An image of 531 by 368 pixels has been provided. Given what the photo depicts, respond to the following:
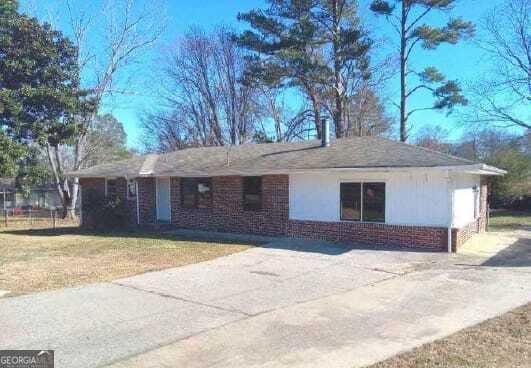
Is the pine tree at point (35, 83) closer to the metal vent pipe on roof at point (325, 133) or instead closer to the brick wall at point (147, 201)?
the brick wall at point (147, 201)

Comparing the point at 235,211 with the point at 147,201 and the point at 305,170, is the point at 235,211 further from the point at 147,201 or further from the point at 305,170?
the point at 147,201

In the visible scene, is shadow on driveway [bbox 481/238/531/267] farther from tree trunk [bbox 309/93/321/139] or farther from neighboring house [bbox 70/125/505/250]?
tree trunk [bbox 309/93/321/139]

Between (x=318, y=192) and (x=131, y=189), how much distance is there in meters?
9.24

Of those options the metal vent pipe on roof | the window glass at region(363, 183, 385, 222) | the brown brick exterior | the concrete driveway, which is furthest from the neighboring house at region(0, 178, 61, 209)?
the concrete driveway

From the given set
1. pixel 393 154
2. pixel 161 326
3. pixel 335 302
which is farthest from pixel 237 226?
pixel 161 326

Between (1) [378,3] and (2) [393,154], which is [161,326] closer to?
(2) [393,154]

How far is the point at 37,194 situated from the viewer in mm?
38031

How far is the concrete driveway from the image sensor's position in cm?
517

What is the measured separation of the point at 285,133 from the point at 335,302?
1160 inches

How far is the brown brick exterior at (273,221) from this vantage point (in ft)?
42.8

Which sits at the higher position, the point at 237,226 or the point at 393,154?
the point at 393,154

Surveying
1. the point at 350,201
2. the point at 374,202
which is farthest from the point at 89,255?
the point at 374,202

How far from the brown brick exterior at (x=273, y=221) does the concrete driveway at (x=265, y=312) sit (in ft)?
6.41

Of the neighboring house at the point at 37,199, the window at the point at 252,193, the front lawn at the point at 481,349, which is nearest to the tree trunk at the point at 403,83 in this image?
the window at the point at 252,193
